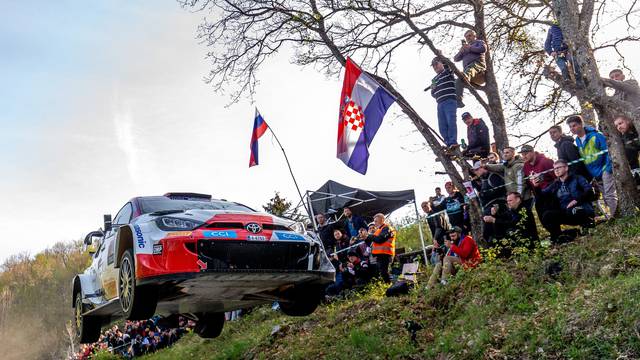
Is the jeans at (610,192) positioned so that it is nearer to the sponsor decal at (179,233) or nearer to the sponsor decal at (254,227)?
the sponsor decal at (254,227)

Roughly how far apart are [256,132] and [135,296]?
289 inches

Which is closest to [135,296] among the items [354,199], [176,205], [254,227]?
[176,205]

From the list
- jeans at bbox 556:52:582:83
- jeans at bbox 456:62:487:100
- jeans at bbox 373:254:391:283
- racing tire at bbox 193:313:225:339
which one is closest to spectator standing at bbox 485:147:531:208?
jeans at bbox 556:52:582:83

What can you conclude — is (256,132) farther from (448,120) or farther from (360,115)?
(448,120)

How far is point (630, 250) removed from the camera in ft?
23.5

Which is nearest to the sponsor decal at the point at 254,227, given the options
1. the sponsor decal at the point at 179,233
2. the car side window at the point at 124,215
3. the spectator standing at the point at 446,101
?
the sponsor decal at the point at 179,233

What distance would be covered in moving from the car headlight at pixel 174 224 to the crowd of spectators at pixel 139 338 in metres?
12.1

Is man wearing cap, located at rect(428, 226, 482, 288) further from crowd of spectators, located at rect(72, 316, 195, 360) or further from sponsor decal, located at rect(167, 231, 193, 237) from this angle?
crowd of spectators, located at rect(72, 316, 195, 360)

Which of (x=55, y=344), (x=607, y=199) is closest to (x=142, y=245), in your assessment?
(x=607, y=199)

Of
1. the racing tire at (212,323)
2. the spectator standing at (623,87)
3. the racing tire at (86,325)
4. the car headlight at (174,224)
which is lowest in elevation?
the racing tire at (212,323)

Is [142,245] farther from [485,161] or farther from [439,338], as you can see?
[485,161]

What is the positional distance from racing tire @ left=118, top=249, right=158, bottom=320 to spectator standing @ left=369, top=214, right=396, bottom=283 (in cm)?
583

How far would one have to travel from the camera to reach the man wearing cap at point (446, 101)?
1093 cm

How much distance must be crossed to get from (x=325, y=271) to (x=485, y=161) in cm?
446
